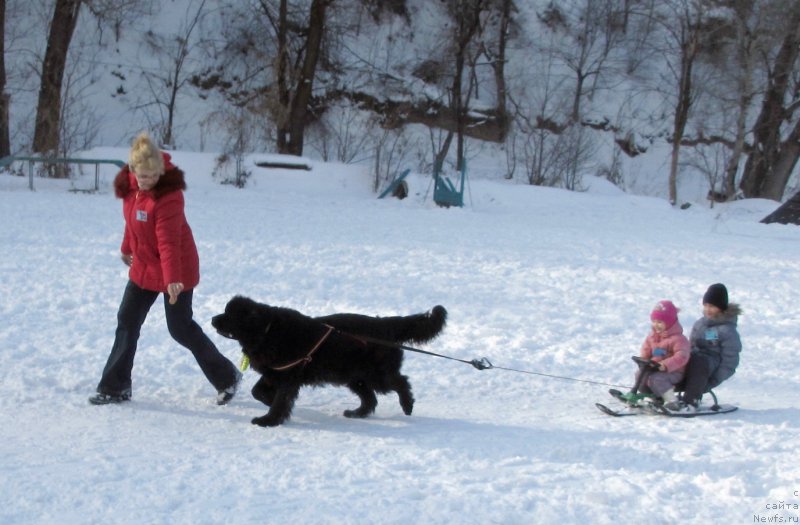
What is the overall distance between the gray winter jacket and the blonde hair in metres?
3.46

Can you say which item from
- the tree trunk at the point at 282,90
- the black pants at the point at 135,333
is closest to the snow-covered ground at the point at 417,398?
the black pants at the point at 135,333

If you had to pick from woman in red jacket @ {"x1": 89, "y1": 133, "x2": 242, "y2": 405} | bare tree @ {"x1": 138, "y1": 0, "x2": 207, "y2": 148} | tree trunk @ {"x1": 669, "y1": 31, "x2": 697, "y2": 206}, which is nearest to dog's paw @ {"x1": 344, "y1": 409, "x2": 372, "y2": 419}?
woman in red jacket @ {"x1": 89, "y1": 133, "x2": 242, "y2": 405}

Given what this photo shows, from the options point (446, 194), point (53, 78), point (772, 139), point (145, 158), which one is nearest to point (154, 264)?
point (145, 158)

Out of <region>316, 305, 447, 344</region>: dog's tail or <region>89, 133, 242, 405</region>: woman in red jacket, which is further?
<region>316, 305, 447, 344</region>: dog's tail

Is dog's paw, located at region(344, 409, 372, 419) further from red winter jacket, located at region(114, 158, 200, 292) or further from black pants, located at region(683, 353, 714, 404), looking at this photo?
black pants, located at region(683, 353, 714, 404)

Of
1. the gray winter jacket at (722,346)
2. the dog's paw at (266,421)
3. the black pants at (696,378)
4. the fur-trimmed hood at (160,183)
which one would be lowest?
the dog's paw at (266,421)

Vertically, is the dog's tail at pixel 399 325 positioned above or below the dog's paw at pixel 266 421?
above

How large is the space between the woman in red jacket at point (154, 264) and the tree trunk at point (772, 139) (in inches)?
1064

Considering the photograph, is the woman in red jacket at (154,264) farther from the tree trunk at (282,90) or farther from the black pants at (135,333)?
the tree trunk at (282,90)

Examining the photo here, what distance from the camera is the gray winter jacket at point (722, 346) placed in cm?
501

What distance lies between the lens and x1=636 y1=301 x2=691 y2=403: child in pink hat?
16.0 feet

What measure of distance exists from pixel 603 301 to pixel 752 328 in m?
1.46

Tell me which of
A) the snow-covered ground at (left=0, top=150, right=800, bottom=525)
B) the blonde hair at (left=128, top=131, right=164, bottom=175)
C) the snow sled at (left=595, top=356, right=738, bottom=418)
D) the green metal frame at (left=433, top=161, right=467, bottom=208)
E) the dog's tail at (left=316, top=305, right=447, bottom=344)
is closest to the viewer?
the snow-covered ground at (left=0, top=150, right=800, bottom=525)

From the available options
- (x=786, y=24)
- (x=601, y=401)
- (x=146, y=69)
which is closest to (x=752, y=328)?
(x=601, y=401)
